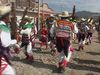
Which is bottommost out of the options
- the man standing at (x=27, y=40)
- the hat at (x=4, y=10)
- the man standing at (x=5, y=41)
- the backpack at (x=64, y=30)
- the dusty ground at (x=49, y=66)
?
the dusty ground at (x=49, y=66)

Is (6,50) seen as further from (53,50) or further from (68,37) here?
(53,50)

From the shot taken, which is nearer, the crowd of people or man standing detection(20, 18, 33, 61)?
the crowd of people

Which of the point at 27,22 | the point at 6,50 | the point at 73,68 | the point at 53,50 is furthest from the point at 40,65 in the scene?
the point at 6,50

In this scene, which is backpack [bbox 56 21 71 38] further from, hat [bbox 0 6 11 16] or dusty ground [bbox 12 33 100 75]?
hat [bbox 0 6 11 16]

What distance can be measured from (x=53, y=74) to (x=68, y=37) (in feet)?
4.53

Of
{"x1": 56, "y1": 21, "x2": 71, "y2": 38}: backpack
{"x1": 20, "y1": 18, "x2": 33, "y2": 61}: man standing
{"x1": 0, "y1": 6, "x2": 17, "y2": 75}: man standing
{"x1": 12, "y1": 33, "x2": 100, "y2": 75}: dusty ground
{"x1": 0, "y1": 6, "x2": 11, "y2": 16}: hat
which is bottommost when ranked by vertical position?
{"x1": 12, "y1": 33, "x2": 100, "y2": 75}: dusty ground

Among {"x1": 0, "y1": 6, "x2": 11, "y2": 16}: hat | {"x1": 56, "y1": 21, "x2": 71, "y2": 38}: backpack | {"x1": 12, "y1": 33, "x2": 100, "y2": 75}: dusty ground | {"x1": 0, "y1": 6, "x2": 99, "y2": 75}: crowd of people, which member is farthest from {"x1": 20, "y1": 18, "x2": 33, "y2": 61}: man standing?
{"x1": 0, "y1": 6, "x2": 11, "y2": 16}: hat

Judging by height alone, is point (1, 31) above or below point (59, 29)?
above

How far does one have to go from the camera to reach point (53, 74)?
13641mm

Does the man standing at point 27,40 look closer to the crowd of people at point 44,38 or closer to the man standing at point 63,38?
the crowd of people at point 44,38

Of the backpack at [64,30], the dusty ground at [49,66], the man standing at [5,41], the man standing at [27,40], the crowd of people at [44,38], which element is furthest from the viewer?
the man standing at [27,40]

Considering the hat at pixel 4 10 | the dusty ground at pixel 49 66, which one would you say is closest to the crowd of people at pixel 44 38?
the hat at pixel 4 10

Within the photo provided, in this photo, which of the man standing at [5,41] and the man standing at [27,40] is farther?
the man standing at [27,40]

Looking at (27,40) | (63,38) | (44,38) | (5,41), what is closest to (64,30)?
(63,38)
